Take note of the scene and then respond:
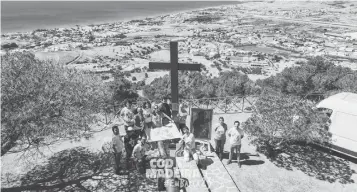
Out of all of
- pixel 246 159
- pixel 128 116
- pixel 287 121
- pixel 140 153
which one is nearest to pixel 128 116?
pixel 128 116

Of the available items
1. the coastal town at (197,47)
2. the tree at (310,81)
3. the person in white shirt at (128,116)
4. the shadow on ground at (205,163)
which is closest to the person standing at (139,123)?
the person in white shirt at (128,116)

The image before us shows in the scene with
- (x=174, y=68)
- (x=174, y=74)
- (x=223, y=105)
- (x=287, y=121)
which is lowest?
(x=223, y=105)

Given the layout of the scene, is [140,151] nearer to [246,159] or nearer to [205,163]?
[205,163]

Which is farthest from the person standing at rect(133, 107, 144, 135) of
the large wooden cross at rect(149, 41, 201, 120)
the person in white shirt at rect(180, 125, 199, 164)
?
the person in white shirt at rect(180, 125, 199, 164)

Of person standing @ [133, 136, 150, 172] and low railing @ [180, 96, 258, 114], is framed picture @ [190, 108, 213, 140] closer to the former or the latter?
person standing @ [133, 136, 150, 172]

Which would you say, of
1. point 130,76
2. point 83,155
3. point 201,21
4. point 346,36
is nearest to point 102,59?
point 130,76

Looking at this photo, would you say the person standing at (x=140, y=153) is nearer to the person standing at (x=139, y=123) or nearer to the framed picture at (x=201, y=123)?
the person standing at (x=139, y=123)
